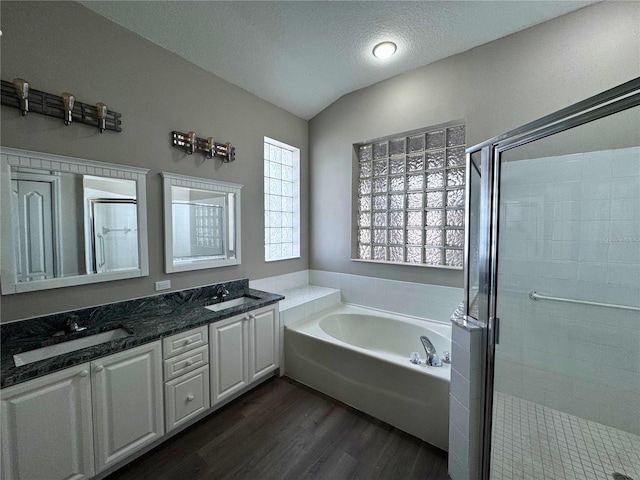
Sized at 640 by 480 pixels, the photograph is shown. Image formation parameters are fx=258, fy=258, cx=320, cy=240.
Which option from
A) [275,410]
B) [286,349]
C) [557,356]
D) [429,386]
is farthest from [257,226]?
[557,356]

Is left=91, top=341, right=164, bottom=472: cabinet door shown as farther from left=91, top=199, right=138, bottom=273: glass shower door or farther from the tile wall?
the tile wall

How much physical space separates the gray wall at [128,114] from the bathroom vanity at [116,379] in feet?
0.51

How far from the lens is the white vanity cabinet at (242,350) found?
6.39 ft

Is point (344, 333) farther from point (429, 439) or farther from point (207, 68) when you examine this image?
point (207, 68)

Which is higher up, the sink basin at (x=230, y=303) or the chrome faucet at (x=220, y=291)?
the chrome faucet at (x=220, y=291)

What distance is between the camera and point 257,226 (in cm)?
285

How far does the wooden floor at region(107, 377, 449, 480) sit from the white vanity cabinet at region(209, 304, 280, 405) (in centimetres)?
22

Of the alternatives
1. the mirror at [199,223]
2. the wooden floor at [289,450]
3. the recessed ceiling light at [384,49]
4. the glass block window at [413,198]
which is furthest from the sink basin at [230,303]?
the recessed ceiling light at [384,49]

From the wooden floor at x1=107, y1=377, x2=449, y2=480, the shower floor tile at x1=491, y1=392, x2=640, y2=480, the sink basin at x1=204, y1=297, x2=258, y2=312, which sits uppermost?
the sink basin at x1=204, y1=297, x2=258, y2=312

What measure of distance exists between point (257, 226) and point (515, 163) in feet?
7.66

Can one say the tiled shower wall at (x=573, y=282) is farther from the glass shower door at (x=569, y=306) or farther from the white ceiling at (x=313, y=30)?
the white ceiling at (x=313, y=30)

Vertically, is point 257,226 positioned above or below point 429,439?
above

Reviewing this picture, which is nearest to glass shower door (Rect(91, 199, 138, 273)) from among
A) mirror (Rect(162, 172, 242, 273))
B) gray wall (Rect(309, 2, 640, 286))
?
mirror (Rect(162, 172, 242, 273))

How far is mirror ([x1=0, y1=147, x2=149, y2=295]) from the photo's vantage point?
56.8 inches
